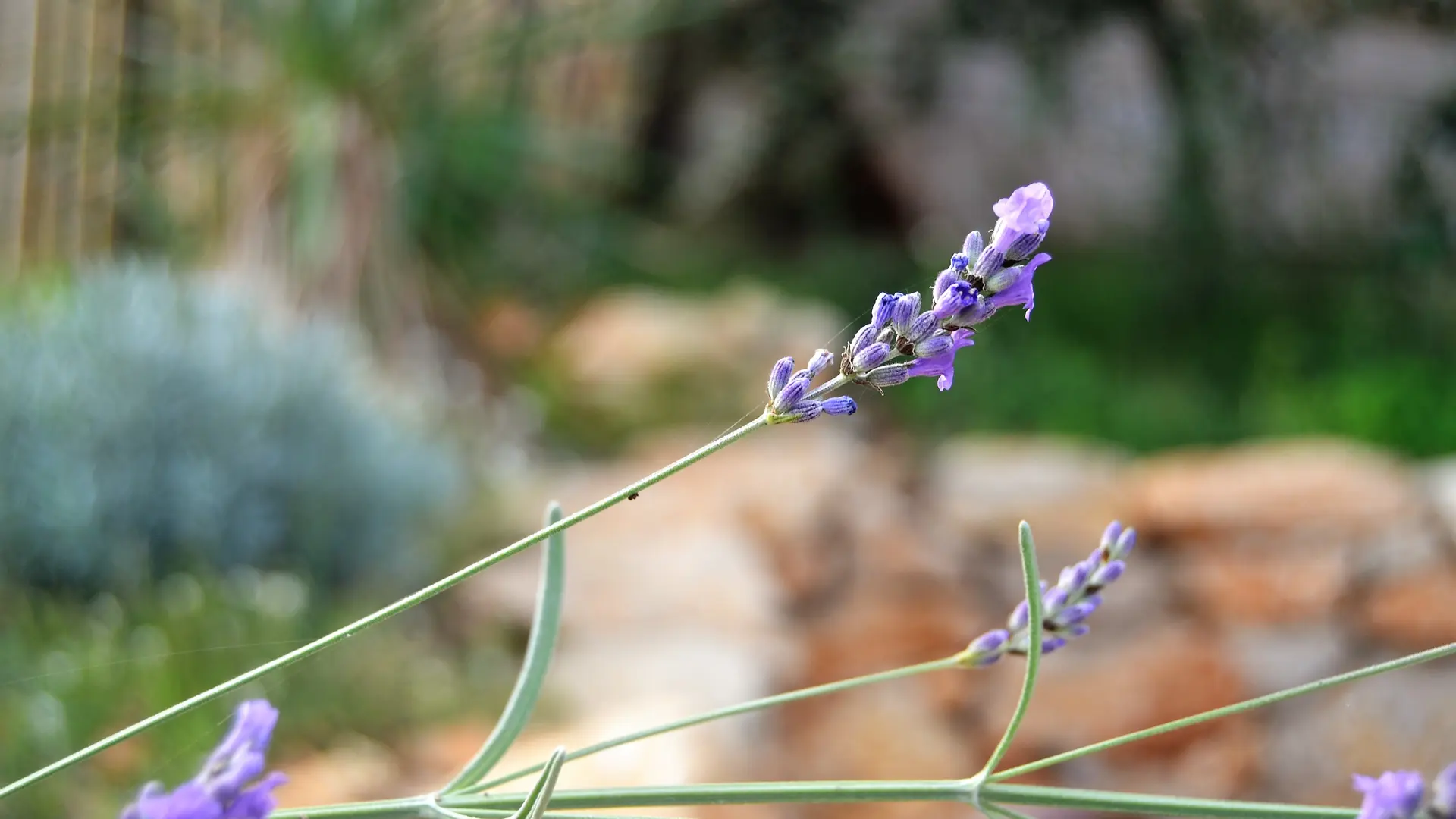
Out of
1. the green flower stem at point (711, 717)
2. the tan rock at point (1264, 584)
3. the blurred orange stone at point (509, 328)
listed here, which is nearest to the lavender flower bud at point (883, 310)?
the green flower stem at point (711, 717)

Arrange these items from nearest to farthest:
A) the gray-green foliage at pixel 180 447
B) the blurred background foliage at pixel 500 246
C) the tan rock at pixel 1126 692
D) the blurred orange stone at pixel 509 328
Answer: the blurred background foliage at pixel 500 246, the gray-green foliage at pixel 180 447, the tan rock at pixel 1126 692, the blurred orange stone at pixel 509 328

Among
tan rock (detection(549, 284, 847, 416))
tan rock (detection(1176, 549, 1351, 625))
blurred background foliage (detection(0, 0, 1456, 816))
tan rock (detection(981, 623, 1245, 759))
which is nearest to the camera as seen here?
blurred background foliage (detection(0, 0, 1456, 816))

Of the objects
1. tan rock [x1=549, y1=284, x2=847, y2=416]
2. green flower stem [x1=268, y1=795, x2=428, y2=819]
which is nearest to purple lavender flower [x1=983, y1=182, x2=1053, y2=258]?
green flower stem [x1=268, y1=795, x2=428, y2=819]

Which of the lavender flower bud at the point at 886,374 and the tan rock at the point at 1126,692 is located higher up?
the tan rock at the point at 1126,692

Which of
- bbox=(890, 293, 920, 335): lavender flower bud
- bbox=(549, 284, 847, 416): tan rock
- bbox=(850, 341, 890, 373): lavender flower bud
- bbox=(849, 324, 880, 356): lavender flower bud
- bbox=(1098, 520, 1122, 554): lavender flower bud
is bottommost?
bbox=(1098, 520, 1122, 554): lavender flower bud

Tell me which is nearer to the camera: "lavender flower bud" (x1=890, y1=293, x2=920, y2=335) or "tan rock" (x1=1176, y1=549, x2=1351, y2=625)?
"lavender flower bud" (x1=890, y1=293, x2=920, y2=335)

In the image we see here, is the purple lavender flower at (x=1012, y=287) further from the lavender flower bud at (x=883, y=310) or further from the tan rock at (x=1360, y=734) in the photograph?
the tan rock at (x=1360, y=734)

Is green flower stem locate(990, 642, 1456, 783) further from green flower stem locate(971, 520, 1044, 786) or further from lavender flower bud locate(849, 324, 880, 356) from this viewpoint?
lavender flower bud locate(849, 324, 880, 356)

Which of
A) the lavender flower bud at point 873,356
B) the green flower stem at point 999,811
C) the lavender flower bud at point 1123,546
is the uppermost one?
the lavender flower bud at point 873,356
